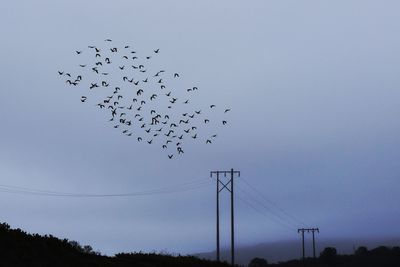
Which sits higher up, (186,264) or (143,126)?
(143,126)

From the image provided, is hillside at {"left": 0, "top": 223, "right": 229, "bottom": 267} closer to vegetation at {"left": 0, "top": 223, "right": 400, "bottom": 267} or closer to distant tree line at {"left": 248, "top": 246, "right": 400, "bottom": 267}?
vegetation at {"left": 0, "top": 223, "right": 400, "bottom": 267}

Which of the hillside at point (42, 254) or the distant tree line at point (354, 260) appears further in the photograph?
the distant tree line at point (354, 260)

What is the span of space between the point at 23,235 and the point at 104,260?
585 centimetres

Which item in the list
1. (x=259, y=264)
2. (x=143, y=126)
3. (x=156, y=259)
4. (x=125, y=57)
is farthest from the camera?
(x=259, y=264)

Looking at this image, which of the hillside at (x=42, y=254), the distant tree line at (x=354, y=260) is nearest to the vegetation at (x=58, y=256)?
the hillside at (x=42, y=254)

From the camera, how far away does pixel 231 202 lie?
6391 centimetres

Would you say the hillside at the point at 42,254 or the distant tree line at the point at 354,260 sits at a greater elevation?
the hillside at the point at 42,254

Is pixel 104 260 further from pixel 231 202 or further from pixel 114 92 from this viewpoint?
pixel 231 202

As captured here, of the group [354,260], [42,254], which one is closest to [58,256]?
[42,254]

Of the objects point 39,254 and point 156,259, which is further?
point 156,259

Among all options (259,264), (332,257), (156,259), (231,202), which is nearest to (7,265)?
(156,259)

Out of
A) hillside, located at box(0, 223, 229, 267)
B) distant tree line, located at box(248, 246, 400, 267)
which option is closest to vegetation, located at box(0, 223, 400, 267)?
hillside, located at box(0, 223, 229, 267)

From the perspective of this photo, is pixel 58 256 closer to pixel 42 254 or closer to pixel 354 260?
pixel 42 254

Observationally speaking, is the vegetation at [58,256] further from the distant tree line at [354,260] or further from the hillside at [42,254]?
the distant tree line at [354,260]
